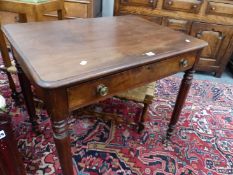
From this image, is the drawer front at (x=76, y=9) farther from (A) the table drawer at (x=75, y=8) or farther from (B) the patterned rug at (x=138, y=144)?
(B) the patterned rug at (x=138, y=144)

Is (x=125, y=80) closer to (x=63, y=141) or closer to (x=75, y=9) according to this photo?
(x=63, y=141)

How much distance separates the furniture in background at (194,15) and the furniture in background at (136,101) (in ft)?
3.52

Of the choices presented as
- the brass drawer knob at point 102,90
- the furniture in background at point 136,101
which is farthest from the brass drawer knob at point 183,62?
the brass drawer knob at point 102,90

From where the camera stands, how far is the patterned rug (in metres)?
1.27

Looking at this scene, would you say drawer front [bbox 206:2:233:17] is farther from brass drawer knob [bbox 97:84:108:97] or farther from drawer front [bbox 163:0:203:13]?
brass drawer knob [bbox 97:84:108:97]

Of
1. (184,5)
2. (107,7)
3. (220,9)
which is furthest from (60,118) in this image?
(107,7)

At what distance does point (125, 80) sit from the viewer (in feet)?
2.81

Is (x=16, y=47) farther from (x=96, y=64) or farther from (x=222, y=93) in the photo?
(x=222, y=93)

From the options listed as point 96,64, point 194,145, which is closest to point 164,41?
point 96,64

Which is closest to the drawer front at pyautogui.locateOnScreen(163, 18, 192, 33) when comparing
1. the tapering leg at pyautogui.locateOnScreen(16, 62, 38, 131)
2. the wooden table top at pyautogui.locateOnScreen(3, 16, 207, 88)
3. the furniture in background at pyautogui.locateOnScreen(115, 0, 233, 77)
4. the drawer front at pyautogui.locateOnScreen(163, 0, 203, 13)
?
the furniture in background at pyautogui.locateOnScreen(115, 0, 233, 77)

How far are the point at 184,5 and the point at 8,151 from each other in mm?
2013

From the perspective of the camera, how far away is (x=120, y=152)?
1.36 meters

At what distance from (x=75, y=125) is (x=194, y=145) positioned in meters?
0.90

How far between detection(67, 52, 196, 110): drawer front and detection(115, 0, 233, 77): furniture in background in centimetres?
121
